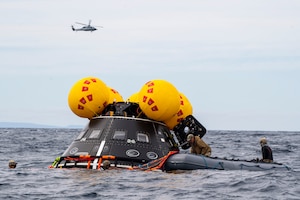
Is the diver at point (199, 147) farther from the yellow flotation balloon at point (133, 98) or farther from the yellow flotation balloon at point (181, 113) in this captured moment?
the yellow flotation balloon at point (133, 98)

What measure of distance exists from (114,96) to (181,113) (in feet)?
8.42

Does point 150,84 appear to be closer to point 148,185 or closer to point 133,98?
point 133,98

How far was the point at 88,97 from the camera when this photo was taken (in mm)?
23281

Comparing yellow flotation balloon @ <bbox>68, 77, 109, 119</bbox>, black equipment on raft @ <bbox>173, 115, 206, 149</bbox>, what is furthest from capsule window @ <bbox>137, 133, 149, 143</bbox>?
black equipment on raft @ <bbox>173, 115, 206, 149</bbox>

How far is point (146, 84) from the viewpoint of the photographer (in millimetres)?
23172

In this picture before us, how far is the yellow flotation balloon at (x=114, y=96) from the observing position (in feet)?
81.2

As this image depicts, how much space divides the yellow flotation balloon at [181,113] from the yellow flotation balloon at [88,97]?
99.0 inches

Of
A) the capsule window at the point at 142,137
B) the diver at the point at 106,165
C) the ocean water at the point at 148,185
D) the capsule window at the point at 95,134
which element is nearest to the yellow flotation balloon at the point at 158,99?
the capsule window at the point at 142,137

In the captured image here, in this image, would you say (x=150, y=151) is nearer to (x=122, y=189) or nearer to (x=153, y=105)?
(x=153, y=105)

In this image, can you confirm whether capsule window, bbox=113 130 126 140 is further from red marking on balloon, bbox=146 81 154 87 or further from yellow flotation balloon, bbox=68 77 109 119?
red marking on balloon, bbox=146 81 154 87

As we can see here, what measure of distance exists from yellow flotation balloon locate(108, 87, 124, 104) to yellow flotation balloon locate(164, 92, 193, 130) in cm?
209

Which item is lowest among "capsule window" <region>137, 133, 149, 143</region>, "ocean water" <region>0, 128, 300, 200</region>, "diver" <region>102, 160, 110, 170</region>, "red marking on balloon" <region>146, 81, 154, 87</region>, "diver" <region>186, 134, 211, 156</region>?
"ocean water" <region>0, 128, 300, 200</region>

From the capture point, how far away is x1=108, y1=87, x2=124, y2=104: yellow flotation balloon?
24753mm

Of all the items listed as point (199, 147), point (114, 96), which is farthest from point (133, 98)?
point (199, 147)
